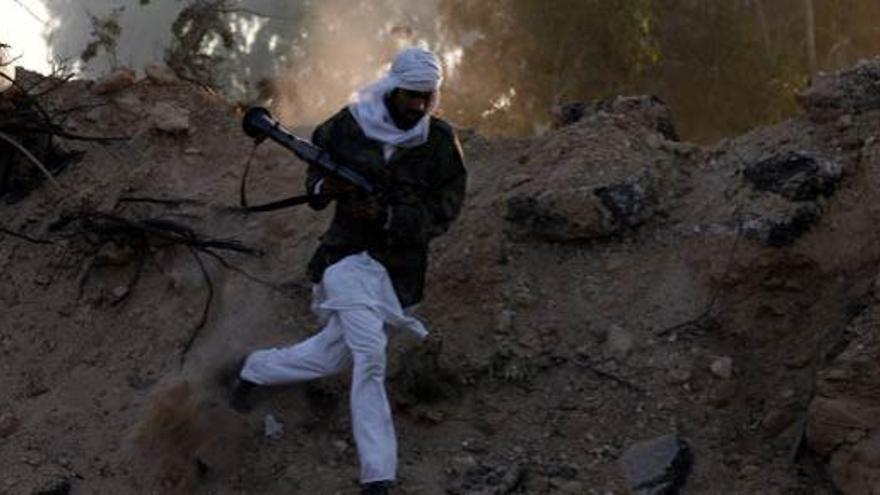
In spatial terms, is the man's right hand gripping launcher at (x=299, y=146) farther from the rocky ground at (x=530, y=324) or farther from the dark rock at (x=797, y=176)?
the dark rock at (x=797, y=176)

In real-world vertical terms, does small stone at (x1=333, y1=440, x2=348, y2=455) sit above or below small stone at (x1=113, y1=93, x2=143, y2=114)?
below

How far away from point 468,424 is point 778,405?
3.80ft

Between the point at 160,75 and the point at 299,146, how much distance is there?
2768mm

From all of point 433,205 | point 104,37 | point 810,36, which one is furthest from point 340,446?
point 810,36

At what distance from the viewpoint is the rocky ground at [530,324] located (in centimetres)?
497

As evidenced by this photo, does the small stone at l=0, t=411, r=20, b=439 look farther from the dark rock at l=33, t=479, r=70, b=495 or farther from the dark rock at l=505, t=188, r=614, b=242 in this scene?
the dark rock at l=505, t=188, r=614, b=242

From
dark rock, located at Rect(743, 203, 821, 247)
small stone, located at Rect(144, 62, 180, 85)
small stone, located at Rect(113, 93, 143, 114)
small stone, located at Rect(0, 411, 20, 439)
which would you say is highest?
small stone, located at Rect(144, 62, 180, 85)

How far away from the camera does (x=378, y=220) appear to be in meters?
4.75

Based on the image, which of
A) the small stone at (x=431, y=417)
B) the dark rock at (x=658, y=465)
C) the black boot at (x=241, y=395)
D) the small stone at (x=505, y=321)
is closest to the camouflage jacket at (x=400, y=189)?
the small stone at (x=431, y=417)

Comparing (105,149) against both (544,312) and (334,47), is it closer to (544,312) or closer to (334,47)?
(544,312)

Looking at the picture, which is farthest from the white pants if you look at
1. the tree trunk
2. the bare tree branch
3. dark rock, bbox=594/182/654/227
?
the tree trunk

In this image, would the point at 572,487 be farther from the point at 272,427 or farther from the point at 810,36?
the point at 810,36

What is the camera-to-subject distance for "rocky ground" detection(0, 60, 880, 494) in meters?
4.97

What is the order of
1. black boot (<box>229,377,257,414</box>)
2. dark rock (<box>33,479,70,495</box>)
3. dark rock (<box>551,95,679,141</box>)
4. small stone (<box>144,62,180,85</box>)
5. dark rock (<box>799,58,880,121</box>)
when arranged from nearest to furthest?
dark rock (<box>33,479,70,495</box>)
black boot (<box>229,377,257,414</box>)
dark rock (<box>799,58,880,121</box>)
dark rock (<box>551,95,679,141</box>)
small stone (<box>144,62,180,85</box>)
